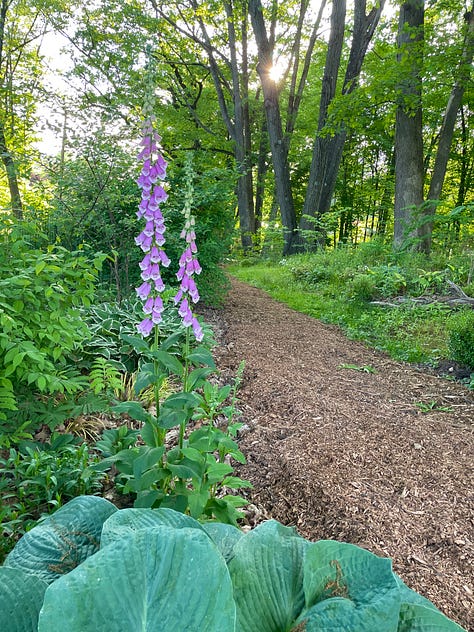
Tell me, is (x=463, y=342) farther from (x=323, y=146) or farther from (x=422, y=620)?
(x=323, y=146)

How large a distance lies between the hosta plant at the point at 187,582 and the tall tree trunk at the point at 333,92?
28.9 feet

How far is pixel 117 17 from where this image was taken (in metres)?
10.6

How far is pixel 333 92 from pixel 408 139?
2.94m

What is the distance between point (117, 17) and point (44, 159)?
8.45m

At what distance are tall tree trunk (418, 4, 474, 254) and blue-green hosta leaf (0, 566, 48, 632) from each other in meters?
6.58

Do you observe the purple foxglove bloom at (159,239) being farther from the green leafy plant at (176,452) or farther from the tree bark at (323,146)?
the tree bark at (323,146)

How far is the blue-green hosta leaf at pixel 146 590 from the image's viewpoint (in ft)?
1.57

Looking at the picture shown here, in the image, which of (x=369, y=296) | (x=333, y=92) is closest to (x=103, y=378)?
(x=369, y=296)

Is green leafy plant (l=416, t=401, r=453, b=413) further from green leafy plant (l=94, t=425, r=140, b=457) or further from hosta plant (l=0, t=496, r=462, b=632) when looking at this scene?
hosta plant (l=0, t=496, r=462, b=632)

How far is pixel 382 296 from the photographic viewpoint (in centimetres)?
598

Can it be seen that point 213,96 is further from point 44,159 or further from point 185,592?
point 185,592

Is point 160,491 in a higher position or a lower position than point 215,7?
lower

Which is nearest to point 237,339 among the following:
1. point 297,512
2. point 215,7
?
point 297,512

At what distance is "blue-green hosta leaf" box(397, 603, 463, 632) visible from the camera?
0.61m
